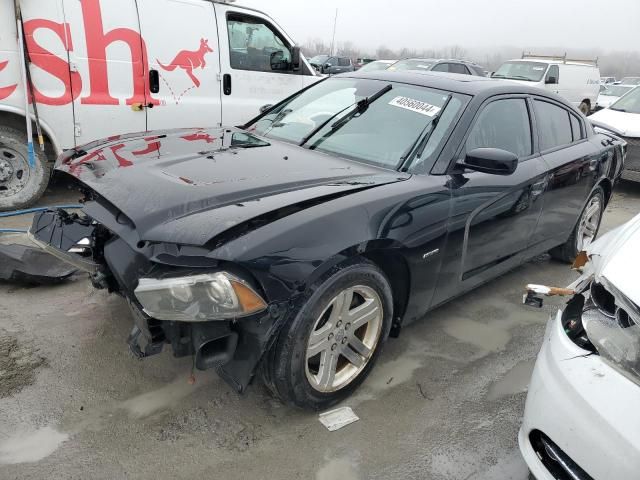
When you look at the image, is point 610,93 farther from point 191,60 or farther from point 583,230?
point 191,60

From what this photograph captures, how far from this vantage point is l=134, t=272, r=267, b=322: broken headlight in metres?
1.87

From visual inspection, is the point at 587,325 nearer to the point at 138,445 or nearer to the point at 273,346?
the point at 273,346

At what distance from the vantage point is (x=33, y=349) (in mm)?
2727

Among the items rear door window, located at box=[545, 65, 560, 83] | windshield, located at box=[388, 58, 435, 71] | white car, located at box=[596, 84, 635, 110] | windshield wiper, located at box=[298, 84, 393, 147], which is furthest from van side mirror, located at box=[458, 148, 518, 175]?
white car, located at box=[596, 84, 635, 110]

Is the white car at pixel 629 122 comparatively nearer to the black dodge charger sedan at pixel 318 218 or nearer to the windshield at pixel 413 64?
the black dodge charger sedan at pixel 318 218

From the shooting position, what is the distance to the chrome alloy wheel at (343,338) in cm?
227

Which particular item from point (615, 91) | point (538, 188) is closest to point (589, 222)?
point (538, 188)

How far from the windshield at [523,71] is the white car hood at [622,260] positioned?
13.6 meters

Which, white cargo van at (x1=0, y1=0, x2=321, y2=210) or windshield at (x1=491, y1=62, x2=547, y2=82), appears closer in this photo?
white cargo van at (x1=0, y1=0, x2=321, y2=210)

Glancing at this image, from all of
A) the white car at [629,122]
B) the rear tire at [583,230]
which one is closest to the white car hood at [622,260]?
the rear tire at [583,230]

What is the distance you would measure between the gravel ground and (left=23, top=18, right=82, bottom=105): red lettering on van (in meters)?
2.39

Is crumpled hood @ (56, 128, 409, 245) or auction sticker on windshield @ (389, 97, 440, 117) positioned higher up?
auction sticker on windshield @ (389, 97, 440, 117)

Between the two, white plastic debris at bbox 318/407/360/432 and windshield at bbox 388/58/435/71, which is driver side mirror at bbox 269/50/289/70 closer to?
white plastic debris at bbox 318/407/360/432

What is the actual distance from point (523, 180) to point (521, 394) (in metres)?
1.38
